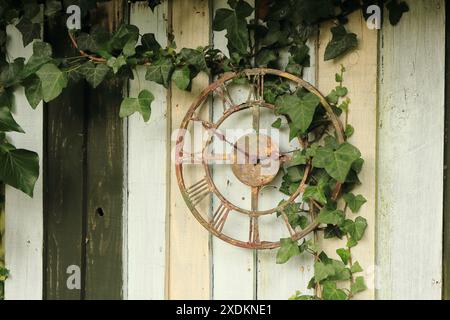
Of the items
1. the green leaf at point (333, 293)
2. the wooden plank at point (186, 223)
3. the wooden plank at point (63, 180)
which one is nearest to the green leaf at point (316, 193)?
the green leaf at point (333, 293)

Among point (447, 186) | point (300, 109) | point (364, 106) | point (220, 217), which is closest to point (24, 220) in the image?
point (220, 217)

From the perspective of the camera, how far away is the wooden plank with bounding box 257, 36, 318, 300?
160 cm

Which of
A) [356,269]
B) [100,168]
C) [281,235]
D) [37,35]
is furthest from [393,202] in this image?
[37,35]

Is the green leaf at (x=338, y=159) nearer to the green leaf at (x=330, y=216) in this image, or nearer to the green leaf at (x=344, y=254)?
the green leaf at (x=330, y=216)

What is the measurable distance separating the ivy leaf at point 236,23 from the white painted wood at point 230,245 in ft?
0.29

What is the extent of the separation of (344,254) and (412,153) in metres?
0.33

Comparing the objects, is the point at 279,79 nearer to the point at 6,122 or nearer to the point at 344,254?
the point at 344,254

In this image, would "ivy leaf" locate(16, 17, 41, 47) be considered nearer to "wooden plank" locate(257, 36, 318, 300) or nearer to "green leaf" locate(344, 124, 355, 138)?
"wooden plank" locate(257, 36, 318, 300)

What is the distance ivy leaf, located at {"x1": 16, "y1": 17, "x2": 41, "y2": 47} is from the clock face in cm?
55

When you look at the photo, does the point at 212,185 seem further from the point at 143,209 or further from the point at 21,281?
the point at 21,281

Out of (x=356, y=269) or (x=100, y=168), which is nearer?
(x=356, y=269)

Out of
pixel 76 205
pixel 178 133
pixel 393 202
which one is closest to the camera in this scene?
pixel 393 202

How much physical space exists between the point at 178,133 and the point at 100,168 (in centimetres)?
29

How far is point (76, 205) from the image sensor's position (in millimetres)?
1788
